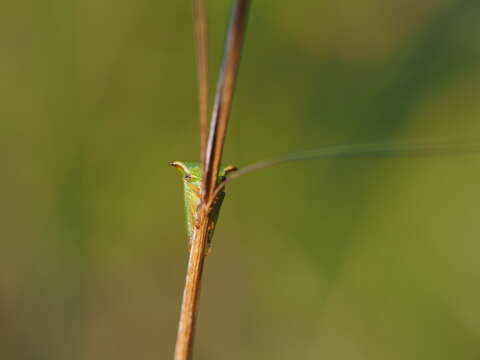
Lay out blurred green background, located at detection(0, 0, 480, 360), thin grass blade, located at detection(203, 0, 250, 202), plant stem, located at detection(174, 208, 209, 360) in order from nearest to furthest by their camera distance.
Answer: thin grass blade, located at detection(203, 0, 250, 202), plant stem, located at detection(174, 208, 209, 360), blurred green background, located at detection(0, 0, 480, 360)

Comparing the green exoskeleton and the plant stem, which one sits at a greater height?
the green exoskeleton

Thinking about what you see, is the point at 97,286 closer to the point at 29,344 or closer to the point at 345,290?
the point at 29,344

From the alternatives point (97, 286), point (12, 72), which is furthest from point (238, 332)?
point (12, 72)

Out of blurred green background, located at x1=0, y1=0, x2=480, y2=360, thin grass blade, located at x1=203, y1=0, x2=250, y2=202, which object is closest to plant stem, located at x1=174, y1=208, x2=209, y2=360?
thin grass blade, located at x1=203, y1=0, x2=250, y2=202

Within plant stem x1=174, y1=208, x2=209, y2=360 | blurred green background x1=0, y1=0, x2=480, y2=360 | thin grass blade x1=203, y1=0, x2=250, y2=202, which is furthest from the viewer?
blurred green background x1=0, y1=0, x2=480, y2=360

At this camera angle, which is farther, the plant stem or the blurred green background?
the blurred green background

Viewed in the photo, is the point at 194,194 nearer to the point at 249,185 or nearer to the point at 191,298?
the point at 191,298

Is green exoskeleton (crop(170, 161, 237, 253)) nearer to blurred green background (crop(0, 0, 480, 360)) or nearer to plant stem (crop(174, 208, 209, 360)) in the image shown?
plant stem (crop(174, 208, 209, 360))

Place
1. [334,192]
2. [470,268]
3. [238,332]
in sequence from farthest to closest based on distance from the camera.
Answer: [334,192], [238,332], [470,268]

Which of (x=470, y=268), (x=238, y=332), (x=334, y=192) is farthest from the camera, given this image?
(x=334, y=192)
